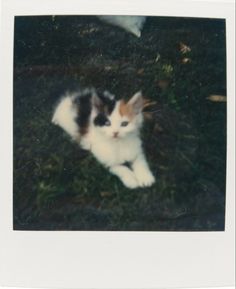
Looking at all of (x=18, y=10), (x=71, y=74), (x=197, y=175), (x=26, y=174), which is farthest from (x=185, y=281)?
(x=18, y=10)

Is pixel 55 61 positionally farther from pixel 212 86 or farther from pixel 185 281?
pixel 185 281

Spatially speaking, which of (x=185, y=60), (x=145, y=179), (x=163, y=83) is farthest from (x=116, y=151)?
(x=185, y=60)

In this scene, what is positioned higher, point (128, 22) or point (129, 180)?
point (128, 22)

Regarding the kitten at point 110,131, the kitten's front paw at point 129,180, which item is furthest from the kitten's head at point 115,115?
the kitten's front paw at point 129,180

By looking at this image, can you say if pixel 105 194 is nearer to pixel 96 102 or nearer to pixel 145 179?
pixel 145 179

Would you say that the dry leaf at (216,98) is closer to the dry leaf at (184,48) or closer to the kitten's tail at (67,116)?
the dry leaf at (184,48)

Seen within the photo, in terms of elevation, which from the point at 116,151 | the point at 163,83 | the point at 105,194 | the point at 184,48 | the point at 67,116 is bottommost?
the point at 105,194
